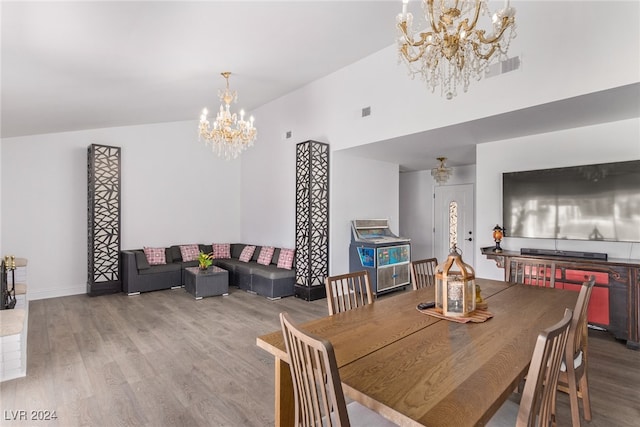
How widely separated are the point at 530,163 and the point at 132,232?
673 centimetres

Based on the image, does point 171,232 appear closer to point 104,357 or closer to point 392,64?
point 104,357

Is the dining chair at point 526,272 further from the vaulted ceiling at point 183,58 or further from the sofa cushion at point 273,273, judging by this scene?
the sofa cushion at point 273,273

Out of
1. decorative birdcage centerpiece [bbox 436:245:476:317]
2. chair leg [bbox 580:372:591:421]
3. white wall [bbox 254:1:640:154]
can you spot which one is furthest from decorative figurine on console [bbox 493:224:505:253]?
decorative birdcage centerpiece [bbox 436:245:476:317]

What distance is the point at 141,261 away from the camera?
587 centimetres

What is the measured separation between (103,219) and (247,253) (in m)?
2.62

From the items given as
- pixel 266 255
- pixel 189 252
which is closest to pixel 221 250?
pixel 189 252

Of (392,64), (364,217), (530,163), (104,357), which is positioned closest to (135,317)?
(104,357)

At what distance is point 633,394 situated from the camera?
2510 mm

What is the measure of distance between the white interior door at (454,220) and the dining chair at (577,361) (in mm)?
4915

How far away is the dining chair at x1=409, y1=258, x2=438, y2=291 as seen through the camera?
2881mm

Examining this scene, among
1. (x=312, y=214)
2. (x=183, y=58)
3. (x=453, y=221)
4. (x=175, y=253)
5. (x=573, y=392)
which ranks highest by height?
(x=183, y=58)

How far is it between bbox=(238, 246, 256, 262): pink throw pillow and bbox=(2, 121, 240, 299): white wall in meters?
0.95

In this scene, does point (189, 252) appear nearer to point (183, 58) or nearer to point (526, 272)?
point (183, 58)

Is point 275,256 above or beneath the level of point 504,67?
beneath
